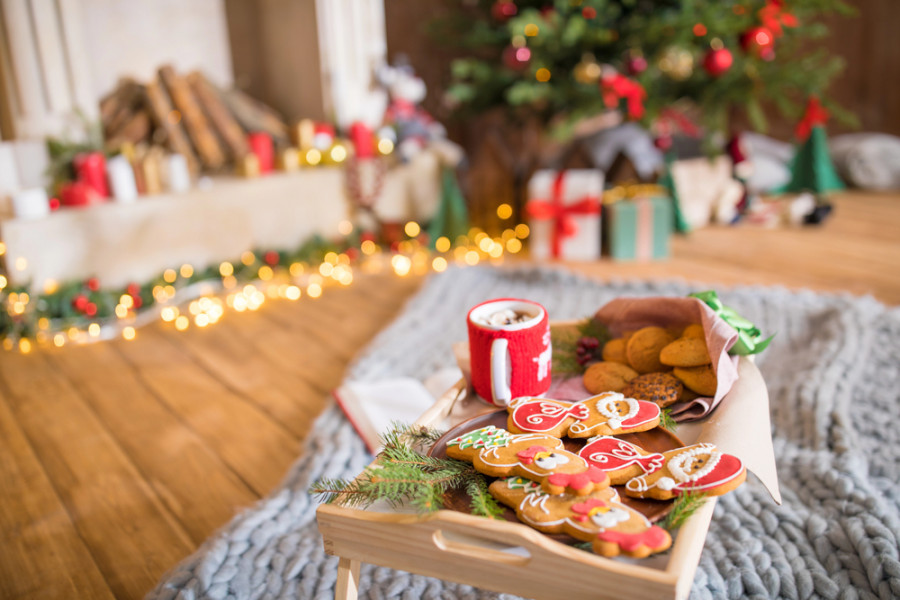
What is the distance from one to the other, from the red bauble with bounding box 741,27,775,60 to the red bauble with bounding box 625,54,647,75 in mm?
293

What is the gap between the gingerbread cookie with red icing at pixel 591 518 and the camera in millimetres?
520

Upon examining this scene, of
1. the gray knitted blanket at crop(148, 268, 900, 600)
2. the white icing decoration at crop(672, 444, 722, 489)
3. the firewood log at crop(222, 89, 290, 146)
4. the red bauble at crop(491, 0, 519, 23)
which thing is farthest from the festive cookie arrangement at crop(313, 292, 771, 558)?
the firewood log at crop(222, 89, 290, 146)

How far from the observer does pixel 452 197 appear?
2.26 meters

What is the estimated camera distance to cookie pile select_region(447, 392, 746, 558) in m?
0.54

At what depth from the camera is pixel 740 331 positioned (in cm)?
80

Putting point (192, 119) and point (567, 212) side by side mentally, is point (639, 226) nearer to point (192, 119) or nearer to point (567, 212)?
point (567, 212)

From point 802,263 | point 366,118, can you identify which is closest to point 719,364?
point 802,263

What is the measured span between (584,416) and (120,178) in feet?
5.34

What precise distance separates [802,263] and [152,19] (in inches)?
84.5

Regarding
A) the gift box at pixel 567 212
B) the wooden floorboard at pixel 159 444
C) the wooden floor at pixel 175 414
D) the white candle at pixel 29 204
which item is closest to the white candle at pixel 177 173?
the white candle at pixel 29 204

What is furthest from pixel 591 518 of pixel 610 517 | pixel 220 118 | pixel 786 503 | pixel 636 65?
pixel 220 118

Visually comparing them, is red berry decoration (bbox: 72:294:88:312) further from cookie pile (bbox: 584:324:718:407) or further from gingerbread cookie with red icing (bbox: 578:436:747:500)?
gingerbread cookie with red icing (bbox: 578:436:747:500)

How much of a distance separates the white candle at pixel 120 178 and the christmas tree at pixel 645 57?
3.21 ft

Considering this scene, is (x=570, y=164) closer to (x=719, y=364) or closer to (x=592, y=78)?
(x=592, y=78)
